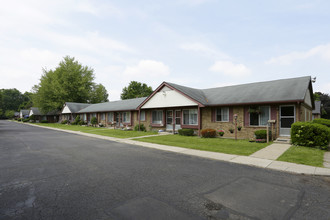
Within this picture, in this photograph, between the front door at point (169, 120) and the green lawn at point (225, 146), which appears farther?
the front door at point (169, 120)

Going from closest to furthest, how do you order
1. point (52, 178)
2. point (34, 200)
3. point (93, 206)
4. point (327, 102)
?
point (93, 206) → point (34, 200) → point (52, 178) → point (327, 102)

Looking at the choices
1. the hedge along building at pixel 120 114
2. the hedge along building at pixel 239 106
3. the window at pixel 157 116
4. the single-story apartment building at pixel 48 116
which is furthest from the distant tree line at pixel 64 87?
the hedge along building at pixel 239 106

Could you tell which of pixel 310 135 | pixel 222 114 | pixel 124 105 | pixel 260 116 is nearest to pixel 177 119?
pixel 222 114

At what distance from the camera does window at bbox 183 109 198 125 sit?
762 inches

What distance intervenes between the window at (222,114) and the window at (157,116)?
7.21 meters

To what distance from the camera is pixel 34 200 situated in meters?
4.17

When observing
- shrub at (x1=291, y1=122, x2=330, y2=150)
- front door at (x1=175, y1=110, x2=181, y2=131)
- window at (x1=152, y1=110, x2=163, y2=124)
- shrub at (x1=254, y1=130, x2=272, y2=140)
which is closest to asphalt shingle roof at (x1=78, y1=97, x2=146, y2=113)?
window at (x1=152, y1=110, x2=163, y2=124)

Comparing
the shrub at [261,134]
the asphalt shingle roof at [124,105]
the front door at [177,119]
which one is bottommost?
the shrub at [261,134]

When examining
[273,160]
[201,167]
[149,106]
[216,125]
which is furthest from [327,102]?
[201,167]

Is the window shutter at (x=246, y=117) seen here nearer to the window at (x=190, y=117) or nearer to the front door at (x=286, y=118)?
the front door at (x=286, y=118)

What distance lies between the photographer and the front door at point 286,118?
14.1 m

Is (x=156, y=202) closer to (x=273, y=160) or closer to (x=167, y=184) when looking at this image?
(x=167, y=184)

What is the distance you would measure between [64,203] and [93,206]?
719 millimetres

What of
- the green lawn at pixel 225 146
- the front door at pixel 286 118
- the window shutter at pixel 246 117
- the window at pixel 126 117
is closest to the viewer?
the green lawn at pixel 225 146
